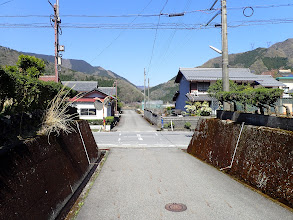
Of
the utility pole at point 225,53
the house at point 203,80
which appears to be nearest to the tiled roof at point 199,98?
the house at point 203,80

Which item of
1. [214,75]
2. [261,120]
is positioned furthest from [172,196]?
[214,75]

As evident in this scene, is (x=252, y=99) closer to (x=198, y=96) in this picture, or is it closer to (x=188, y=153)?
(x=188, y=153)

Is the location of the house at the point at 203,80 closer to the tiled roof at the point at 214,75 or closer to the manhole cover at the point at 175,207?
the tiled roof at the point at 214,75

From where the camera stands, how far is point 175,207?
538 cm

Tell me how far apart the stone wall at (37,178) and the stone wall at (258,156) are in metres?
4.79

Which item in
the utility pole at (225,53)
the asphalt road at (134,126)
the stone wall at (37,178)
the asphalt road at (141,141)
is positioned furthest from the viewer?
the asphalt road at (134,126)

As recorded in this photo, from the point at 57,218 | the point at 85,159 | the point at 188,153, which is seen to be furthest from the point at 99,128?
the point at 57,218

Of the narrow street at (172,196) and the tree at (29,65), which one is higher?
the tree at (29,65)

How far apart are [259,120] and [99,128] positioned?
77.9 ft

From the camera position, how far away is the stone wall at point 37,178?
142 inches

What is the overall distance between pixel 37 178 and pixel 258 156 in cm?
534

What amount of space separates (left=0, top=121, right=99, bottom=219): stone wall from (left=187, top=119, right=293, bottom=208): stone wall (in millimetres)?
4791

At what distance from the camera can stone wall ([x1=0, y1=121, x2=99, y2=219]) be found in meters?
3.62

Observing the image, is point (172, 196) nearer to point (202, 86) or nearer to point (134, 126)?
point (134, 126)
